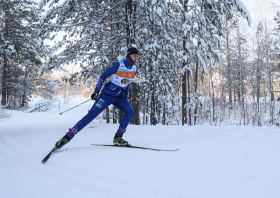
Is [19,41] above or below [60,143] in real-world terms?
above

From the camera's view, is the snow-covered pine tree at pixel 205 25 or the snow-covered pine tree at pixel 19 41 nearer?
the snow-covered pine tree at pixel 205 25

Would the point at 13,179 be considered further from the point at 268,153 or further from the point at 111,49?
the point at 111,49

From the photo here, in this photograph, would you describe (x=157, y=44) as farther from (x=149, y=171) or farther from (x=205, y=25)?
(x=149, y=171)

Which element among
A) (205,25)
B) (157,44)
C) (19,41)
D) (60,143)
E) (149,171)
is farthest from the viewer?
(19,41)

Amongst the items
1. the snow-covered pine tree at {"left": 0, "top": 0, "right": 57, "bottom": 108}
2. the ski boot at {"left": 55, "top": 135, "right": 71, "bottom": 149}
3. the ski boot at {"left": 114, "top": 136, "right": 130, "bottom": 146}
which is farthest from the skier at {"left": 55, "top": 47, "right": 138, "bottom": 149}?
the snow-covered pine tree at {"left": 0, "top": 0, "right": 57, "bottom": 108}

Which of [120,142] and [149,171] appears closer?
[149,171]

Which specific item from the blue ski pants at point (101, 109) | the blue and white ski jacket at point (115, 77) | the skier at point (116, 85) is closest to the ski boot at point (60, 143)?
the blue ski pants at point (101, 109)

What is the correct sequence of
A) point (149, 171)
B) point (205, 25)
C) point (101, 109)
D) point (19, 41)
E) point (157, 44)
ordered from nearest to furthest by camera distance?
1. point (149, 171)
2. point (101, 109)
3. point (205, 25)
4. point (157, 44)
5. point (19, 41)

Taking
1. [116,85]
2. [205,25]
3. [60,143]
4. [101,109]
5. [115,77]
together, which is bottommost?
[60,143]

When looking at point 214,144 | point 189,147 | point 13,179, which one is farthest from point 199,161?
point 13,179

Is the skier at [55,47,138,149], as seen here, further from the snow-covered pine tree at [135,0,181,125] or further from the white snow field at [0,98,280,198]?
the snow-covered pine tree at [135,0,181,125]

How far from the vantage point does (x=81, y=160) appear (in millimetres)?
2957

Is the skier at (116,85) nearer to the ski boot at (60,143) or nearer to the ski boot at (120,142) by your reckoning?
the ski boot at (120,142)

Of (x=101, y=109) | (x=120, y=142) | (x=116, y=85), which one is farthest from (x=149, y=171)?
(x=116, y=85)
